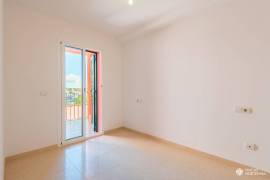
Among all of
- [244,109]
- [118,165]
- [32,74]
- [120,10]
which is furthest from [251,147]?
[32,74]

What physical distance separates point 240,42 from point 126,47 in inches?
106

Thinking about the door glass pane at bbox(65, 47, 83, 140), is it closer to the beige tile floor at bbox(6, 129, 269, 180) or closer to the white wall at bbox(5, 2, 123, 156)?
the white wall at bbox(5, 2, 123, 156)

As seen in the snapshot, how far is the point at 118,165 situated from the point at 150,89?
5.93 feet

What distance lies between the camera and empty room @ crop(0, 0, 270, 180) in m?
2.11

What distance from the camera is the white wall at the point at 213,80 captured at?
6.80 ft

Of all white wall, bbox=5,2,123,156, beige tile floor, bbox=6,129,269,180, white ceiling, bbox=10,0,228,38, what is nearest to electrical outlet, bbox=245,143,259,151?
beige tile floor, bbox=6,129,269,180

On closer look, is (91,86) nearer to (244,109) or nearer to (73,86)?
(73,86)

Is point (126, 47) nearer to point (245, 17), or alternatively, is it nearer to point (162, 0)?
point (162, 0)

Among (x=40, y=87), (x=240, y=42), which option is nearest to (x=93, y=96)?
(x=40, y=87)

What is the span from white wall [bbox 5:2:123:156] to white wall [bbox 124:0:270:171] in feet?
6.41

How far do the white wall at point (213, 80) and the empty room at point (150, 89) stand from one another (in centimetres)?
1

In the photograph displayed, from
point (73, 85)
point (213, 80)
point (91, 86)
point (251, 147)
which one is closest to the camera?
point (251, 147)

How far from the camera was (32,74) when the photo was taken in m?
2.67

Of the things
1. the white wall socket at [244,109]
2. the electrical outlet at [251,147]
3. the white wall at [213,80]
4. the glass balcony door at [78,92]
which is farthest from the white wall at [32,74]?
the electrical outlet at [251,147]
